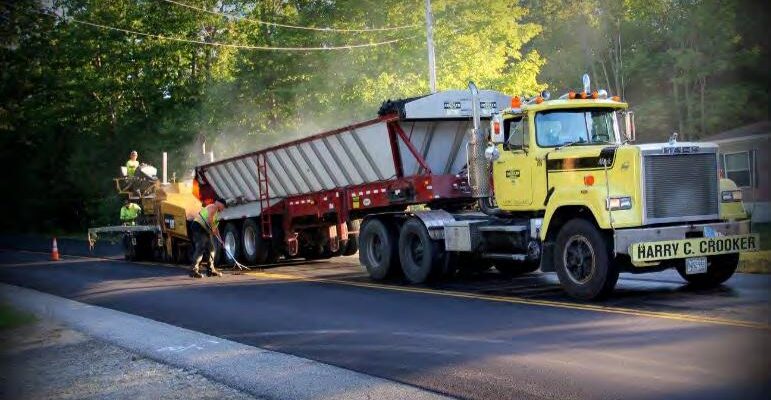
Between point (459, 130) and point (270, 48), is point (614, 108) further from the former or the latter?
point (270, 48)

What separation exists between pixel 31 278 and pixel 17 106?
14.3 m

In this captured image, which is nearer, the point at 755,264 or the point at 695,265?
the point at 695,265

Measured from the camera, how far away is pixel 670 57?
37906 mm

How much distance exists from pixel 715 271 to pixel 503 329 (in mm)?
4002

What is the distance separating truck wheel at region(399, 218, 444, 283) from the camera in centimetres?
1438

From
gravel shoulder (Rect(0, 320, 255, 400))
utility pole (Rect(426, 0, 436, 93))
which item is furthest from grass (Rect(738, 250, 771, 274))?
utility pole (Rect(426, 0, 436, 93))

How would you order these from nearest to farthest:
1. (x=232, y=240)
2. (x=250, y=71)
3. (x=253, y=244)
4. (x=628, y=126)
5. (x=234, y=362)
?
1. (x=234, y=362)
2. (x=628, y=126)
3. (x=253, y=244)
4. (x=232, y=240)
5. (x=250, y=71)

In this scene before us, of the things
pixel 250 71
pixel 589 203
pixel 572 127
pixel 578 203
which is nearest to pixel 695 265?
pixel 589 203

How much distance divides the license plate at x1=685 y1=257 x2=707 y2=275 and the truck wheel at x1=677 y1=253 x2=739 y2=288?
0.34 meters

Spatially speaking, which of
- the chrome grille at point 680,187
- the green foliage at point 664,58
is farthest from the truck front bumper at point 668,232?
the green foliage at point 664,58

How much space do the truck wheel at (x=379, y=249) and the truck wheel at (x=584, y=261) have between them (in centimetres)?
433

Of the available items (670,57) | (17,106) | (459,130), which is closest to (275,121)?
(670,57)

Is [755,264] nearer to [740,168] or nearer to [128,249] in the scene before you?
[740,168]

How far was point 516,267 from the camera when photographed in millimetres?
15242
